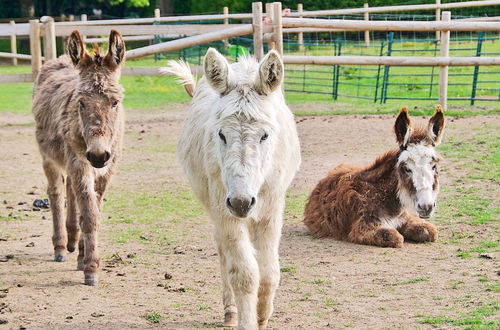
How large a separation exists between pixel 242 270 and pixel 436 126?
3010 mm

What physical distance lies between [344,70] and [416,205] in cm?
1389

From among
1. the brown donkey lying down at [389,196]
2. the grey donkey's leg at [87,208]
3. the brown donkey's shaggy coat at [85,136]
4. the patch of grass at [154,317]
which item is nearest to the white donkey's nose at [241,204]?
the patch of grass at [154,317]

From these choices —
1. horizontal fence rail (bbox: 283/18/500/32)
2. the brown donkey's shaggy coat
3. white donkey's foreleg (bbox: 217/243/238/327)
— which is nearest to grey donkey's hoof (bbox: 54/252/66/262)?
the brown donkey's shaggy coat

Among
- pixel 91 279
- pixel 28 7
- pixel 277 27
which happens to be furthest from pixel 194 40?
pixel 28 7

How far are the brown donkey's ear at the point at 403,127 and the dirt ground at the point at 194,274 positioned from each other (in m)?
0.98

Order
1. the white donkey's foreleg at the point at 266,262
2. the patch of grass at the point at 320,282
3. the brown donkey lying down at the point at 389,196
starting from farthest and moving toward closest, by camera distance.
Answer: the brown donkey lying down at the point at 389,196
the patch of grass at the point at 320,282
the white donkey's foreleg at the point at 266,262

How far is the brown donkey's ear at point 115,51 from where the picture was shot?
6.24m

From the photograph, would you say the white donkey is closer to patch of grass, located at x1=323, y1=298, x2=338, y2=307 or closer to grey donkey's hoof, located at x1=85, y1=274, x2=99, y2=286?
patch of grass, located at x1=323, y1=298, x2=338, y2=307

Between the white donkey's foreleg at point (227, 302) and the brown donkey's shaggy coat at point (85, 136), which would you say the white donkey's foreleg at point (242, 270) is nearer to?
the white donkey's foreleg at point (227, 302)

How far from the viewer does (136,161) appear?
11578mm

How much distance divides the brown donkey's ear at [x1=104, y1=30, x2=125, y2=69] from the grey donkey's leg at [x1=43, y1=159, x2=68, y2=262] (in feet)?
4.04

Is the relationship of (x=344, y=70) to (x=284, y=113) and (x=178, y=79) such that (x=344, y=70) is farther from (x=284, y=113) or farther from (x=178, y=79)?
(x=284, y=113)

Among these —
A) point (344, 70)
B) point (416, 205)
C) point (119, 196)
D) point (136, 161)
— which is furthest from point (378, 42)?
point (416, 205)

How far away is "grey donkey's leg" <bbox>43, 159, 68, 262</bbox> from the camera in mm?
7000
